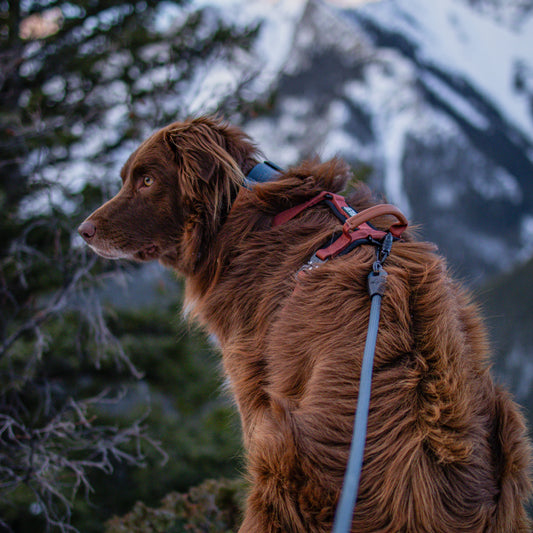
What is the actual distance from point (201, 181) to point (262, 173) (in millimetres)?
383

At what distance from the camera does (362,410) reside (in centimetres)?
153

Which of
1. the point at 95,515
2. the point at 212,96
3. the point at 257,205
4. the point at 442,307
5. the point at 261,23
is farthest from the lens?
the point at 261,23

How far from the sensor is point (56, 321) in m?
6.24

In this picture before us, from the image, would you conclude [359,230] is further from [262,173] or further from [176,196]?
[176,196]

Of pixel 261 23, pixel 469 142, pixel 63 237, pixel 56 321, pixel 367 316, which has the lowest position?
pixel 56 321

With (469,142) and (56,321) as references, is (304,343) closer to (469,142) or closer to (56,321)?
(56,321)

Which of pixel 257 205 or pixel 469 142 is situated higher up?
pixel 257 205

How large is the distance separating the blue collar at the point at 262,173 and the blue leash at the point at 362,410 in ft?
3.11

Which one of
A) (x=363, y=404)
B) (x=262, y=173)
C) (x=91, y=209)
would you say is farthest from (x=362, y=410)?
(x=91, y=209)

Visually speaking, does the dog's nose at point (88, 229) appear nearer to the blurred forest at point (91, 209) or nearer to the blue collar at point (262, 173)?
the blue collar at point (262, 173)

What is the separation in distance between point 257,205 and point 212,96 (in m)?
2.88

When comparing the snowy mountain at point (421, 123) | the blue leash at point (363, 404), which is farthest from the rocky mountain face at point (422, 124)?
the blue leash at point (363, 404)

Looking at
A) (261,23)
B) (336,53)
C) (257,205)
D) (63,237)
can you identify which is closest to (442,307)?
(257,205)

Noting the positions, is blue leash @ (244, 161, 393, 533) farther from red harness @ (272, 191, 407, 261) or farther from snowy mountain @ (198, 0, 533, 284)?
snowy mountain @ (198, 0, 533, 284)
